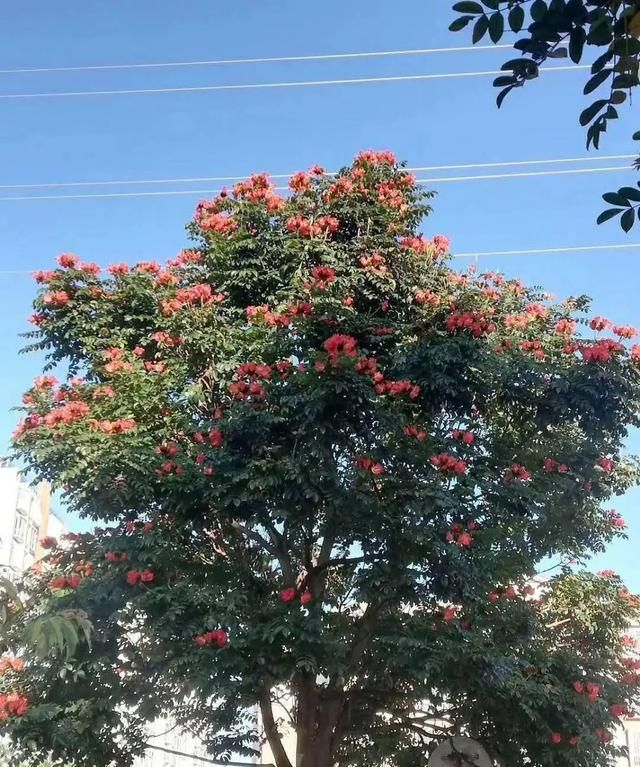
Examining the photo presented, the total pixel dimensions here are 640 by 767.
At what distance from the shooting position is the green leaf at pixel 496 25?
1891 millimetres

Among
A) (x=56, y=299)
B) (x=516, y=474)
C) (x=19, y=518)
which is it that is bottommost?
(x=516, y=474)

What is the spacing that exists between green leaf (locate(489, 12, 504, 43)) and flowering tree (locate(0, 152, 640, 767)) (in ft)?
12.7

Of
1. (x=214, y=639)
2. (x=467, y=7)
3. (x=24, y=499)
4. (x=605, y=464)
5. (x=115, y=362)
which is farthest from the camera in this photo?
(x=24, y=499)

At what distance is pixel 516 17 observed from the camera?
74.6 inches

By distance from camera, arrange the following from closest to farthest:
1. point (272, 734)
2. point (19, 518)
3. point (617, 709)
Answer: point (272, 734)
point (617, 709)
point (19, 518)

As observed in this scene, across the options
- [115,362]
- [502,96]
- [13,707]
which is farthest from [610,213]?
[13,707]

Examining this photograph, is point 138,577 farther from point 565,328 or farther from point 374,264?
point 565,328

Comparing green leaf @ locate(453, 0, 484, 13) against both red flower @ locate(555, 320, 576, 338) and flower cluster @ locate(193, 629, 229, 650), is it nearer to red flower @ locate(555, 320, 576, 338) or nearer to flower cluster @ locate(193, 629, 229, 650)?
flower cluster @ locate(193, 629, 229, 650)

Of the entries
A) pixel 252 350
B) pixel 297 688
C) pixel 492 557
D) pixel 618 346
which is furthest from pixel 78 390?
pixel 618 346

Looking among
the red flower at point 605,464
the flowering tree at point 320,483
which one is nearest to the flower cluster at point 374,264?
the flowering tree at point 320,483

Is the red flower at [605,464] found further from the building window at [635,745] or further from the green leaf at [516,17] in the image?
the building window at [635,745]

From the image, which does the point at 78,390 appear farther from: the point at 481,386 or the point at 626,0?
the point at 626,0

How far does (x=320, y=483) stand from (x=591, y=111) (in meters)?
3.97

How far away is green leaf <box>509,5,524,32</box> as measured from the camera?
1.89m
